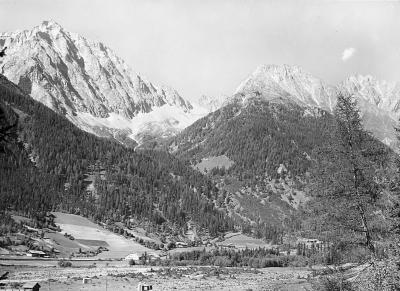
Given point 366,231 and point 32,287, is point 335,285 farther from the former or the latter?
point 32,287

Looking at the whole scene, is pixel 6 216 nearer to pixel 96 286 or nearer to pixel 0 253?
pixel 0 253

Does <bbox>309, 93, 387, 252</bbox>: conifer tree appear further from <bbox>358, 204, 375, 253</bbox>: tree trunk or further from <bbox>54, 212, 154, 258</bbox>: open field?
<bbox>54, 212, 154, 258</bbox>: open field

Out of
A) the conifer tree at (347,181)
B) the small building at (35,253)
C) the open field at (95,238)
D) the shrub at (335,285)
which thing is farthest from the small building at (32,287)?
the open field at (95,238)

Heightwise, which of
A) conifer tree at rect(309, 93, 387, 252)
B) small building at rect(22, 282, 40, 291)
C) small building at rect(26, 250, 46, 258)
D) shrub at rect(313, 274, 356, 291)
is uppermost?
conifer tree at rect(309, 93, 387, 252)

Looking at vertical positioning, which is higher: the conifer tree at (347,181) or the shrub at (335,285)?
the conifer tree at (347,181)

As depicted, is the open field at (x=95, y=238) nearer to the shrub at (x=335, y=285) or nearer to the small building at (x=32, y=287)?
the small building at (x=32, y=287)

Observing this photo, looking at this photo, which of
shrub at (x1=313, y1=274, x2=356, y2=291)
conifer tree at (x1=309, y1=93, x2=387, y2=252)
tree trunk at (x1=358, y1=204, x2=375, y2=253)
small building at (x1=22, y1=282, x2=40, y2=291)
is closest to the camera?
shrub at (x1=313, y1=274, x2=356, y2=291)

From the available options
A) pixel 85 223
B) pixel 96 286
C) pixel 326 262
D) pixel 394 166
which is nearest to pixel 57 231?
pixel 85 223

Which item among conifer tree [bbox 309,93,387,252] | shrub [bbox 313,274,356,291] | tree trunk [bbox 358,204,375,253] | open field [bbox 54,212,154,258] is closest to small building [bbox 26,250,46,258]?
open field [bbox 54,212,154,258]

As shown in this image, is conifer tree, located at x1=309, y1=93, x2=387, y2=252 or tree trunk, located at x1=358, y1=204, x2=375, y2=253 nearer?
tree trunk, located at x1=358, y1=204, x2=375, y2=253
